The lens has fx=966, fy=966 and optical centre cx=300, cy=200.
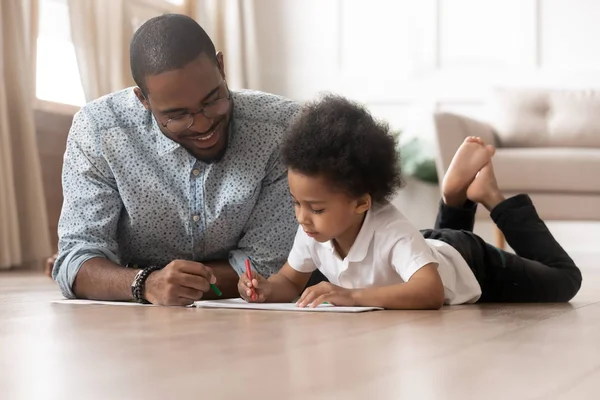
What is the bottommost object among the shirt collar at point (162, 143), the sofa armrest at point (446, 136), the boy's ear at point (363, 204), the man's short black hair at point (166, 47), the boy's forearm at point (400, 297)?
the sofa armrest at point (446, 136)

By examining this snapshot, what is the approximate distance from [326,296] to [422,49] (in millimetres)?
4543

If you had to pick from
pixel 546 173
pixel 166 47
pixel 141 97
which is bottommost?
pixel 546 173

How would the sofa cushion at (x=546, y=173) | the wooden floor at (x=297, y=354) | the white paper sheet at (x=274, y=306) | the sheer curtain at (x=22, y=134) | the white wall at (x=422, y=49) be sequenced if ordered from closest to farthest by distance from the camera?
1. the wooden floor at (x=297, y=354)
2. the white paper sheet at (x=274, y=306)
3. the sheer curtain at (x=22, y=134)
4. the sofa cushion at (x=546, y=173)
5. the white wall at (x=422, y=49)

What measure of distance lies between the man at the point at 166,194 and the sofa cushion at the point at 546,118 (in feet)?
10.1

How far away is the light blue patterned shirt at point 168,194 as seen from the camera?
2143mm

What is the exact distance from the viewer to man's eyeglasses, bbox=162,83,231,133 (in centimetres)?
193

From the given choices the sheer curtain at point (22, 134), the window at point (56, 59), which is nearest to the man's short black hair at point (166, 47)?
the sheer curtain at point (22, 134)

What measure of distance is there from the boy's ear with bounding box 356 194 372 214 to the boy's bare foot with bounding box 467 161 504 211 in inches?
18.0

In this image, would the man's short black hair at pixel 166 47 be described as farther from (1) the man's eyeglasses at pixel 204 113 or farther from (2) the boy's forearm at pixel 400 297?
(2) the boy's forearm at pixel 400 297

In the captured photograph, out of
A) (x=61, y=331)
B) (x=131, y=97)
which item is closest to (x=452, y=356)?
(x=61, y=331)

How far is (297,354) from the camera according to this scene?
1182mm

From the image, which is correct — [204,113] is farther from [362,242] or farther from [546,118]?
[546,118]

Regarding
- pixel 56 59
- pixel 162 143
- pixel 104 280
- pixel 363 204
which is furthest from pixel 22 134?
pixel 363 204

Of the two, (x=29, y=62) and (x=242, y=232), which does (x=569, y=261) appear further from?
(x=29, y=62)
